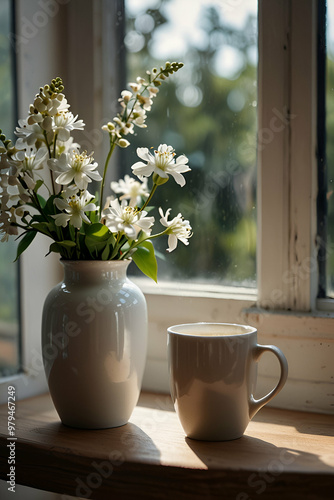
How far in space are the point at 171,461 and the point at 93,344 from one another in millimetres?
211

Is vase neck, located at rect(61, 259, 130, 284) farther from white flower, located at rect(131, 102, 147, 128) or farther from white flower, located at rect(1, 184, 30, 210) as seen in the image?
white flower, located at rect(131, 102, 147, 128)

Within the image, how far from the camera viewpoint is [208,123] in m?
1.12

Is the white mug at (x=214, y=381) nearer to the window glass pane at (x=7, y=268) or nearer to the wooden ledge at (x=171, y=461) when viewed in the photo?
the wooden ledge at (x=171, y=461)

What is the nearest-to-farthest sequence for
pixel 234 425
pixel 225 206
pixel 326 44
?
pixel 234 425 < pixel 326 44 < pixel 225 206

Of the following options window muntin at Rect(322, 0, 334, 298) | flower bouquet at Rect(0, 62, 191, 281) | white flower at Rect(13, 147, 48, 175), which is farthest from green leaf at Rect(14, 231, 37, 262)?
window muntin at Rect(322, 0, 334, 298)

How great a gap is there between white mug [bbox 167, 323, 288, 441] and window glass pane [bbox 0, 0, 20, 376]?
40cm

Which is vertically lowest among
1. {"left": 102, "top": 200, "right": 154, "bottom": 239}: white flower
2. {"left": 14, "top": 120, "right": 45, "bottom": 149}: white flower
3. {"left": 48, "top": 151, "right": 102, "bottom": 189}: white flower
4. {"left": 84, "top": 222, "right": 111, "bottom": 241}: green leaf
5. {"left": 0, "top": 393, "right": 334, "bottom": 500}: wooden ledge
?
{"left": 0, "top": 393, "right": 334, "bottom": 500}: wooden ledge

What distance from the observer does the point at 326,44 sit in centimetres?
100

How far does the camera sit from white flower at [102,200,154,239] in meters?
0.85

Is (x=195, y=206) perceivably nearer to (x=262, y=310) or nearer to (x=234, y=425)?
(x=262, y=310)

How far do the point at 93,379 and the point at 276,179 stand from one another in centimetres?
46

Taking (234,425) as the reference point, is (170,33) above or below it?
above

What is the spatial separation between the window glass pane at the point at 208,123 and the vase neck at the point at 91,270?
0.25 m

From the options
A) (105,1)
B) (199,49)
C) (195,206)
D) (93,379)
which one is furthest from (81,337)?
(105,1)
